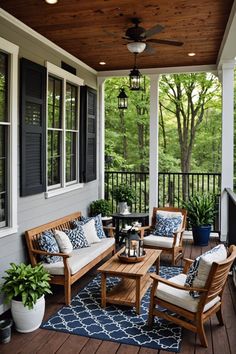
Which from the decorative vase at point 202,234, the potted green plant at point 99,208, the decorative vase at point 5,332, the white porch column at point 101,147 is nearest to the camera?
the decorative vase at point 5,332

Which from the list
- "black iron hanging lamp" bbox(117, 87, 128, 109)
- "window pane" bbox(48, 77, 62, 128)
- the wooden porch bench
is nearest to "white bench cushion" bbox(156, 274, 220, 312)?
the wooden porch bench

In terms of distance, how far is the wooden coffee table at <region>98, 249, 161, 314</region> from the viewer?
13.1 ft

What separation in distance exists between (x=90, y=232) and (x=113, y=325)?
193 cm

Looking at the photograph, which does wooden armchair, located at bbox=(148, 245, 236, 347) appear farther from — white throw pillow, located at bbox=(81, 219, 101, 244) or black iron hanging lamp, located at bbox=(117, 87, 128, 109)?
black iron hanging lamp, located at bbox=(117, 87, 128, 109)

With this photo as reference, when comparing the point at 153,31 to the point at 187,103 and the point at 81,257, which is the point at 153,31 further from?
the point at 187,103

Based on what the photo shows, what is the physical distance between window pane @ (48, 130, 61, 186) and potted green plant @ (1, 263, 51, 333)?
6.76 feet

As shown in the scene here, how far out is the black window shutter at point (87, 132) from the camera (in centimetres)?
652

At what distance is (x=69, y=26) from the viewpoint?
4.61 metres

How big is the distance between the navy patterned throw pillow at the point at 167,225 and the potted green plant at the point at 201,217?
0.75 meters

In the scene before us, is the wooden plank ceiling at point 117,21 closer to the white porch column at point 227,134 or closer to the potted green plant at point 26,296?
the white porch column at point 227,134

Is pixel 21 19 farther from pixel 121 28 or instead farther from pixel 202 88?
pixel 202 88

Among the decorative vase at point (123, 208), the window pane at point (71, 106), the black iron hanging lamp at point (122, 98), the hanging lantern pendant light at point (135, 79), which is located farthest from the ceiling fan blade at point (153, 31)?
the decorative vase at point (123, 208)

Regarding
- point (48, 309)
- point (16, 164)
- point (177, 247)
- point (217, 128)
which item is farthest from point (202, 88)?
point (48, 309)

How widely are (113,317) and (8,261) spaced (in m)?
1.37
